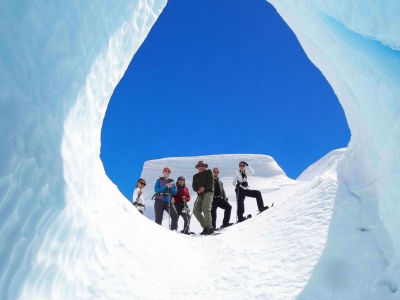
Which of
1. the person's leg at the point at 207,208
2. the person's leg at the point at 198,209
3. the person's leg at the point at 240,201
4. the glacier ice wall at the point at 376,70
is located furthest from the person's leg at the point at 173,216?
the glacier ice wall at the point at 376,70

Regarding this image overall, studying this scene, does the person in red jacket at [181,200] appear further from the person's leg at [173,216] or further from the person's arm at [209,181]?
the person's arm at [209,181]

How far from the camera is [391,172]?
309cm

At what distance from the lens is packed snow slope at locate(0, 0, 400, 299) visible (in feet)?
8.08

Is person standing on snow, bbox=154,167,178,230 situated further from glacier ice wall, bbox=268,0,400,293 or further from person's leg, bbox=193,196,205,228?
glacier ice wall, bbox=268,0,400,293

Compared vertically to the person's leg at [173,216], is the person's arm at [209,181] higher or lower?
higher

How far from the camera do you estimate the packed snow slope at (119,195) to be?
2.46 meters

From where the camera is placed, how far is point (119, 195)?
4.56 m

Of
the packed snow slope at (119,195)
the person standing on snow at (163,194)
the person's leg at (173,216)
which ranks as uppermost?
the person standing on snow at (163,194)

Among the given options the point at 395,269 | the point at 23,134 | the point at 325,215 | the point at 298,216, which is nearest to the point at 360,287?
the point at 395,269

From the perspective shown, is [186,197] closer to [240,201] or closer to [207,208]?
[207,208]

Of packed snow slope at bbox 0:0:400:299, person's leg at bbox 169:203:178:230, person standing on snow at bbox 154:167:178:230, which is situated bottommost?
packed snow slope at bbox 0:0:400:299

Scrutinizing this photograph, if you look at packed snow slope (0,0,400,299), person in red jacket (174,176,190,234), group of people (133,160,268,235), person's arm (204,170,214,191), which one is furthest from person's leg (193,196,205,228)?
packed snow slope (0,0,400,299)

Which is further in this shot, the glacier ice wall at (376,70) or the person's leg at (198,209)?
the person's leg at (198,209)

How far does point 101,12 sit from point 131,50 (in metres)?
0.91
